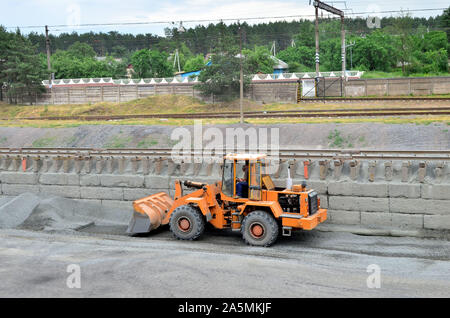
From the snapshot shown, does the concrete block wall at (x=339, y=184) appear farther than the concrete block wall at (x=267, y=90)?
No

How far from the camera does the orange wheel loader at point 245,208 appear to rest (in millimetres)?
12156

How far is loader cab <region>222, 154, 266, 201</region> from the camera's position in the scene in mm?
12477

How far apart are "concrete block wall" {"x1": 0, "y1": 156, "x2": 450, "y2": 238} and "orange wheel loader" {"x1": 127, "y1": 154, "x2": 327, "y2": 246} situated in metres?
1.70

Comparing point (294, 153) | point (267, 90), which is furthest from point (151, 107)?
point (294, 153)

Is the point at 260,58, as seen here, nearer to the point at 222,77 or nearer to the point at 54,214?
the point at 222,77

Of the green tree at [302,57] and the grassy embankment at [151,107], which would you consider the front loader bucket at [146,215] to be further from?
the green tree at [302,57]

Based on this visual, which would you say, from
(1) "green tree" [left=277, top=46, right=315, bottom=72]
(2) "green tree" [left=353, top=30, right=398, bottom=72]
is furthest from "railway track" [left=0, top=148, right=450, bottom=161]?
(1) "green tree" [left=277, top=46, right=315, bottom=72]

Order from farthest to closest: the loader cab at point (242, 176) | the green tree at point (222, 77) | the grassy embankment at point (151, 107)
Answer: the green tree at point (222, 77) → the grassy embankment at point (151, 107) → the loader cab at point (242, 176)

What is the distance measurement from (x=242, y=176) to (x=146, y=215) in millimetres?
3020

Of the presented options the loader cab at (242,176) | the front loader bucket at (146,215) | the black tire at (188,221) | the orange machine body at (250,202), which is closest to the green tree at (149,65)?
the front loader bucket at (146,215)

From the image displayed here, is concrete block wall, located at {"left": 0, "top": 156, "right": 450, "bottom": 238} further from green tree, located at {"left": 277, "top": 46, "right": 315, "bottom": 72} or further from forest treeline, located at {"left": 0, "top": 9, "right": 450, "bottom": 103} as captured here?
green tree, located at {"left": 277, "top": 46, "right": 315, "bottom": 72}

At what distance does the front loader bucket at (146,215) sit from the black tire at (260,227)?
109 inches

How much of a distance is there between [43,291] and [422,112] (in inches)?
877
